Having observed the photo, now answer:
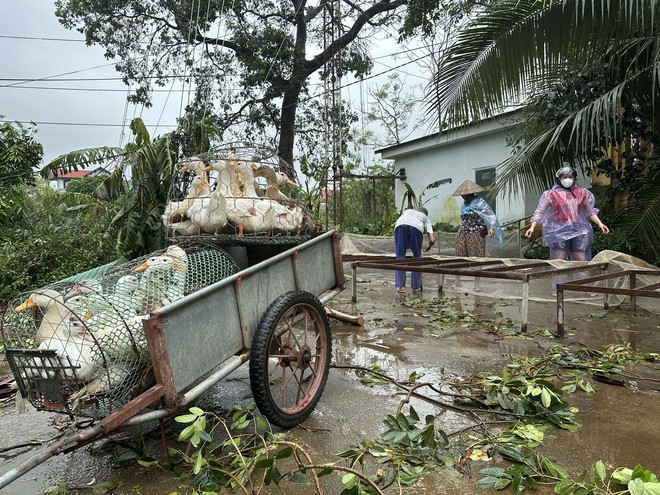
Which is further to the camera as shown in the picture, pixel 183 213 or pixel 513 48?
pixel 513 48

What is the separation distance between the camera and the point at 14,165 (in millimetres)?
10344

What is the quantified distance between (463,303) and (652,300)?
7.80ft

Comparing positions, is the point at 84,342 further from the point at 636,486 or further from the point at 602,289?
the point at 602,289

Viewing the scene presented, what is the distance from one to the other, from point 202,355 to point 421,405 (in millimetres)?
1611

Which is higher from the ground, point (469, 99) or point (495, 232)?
point (469, 99)

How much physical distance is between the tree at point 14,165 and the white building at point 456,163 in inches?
349

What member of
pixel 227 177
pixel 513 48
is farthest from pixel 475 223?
pixel 227 177

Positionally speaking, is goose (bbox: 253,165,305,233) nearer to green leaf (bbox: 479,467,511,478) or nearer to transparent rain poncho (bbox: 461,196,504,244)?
green leaf (bbox: 479,467,511,478)

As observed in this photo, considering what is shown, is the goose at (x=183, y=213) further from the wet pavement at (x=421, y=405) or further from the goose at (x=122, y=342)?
the goose at (x=122, y=342)

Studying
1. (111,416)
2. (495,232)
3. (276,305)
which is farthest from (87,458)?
(495,232)

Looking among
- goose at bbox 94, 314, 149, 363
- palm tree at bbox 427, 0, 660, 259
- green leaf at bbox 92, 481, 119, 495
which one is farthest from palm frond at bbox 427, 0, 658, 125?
green leaf at bbox 92, 481, 119, 495

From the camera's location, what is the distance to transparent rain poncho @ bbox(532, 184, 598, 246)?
6486 mm

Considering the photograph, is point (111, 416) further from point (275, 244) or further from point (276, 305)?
point (275, 244)

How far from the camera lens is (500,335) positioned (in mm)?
5094
